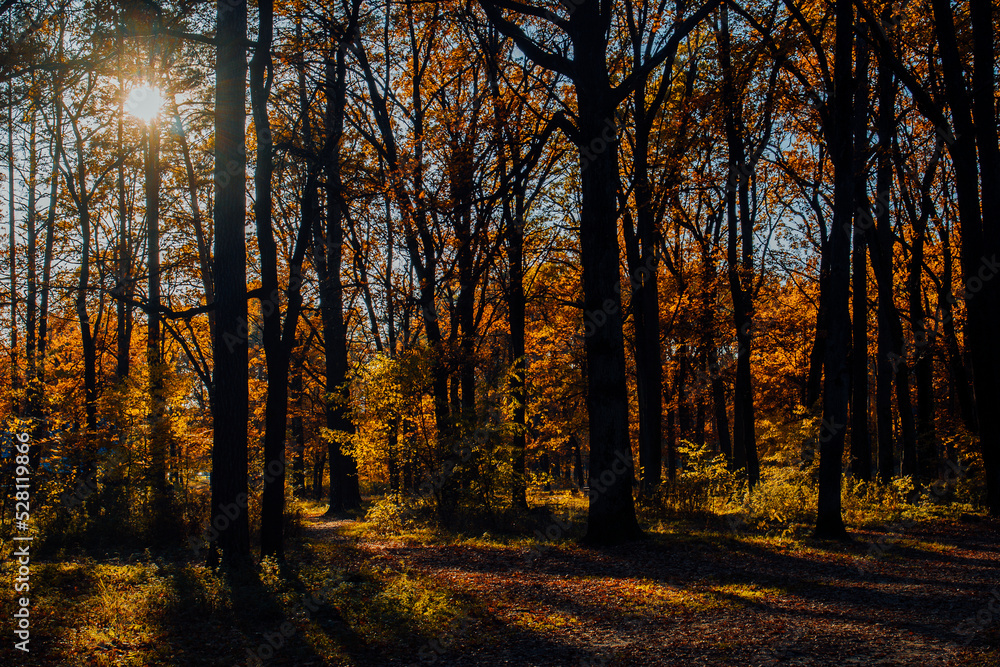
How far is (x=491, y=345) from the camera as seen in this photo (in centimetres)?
2006

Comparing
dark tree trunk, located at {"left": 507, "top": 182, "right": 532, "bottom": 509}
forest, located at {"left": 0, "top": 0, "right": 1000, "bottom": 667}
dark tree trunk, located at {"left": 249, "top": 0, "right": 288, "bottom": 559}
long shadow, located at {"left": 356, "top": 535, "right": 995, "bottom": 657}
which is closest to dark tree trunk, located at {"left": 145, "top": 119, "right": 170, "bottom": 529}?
forest, located at {"left": 0, "top": 0, "right": 1000, "bottom": 667}

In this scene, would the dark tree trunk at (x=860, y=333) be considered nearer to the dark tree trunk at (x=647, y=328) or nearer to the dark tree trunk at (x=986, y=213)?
the dark tree trunk at (x=986, y=213)

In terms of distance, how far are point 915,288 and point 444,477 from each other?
42.6 ft

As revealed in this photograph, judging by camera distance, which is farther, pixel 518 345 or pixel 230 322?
pixel 518 345

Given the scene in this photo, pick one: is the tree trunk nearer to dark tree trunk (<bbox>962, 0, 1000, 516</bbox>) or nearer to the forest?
the forest

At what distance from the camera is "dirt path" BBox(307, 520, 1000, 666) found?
17.3ft

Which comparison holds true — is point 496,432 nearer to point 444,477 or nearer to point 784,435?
point 444,477

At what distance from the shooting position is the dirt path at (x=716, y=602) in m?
5.26

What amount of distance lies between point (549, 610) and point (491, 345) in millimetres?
13722

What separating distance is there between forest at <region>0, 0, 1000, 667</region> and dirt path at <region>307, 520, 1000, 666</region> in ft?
0.20

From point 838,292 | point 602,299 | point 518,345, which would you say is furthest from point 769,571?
point 518,345

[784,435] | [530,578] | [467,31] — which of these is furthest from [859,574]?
[467,31]

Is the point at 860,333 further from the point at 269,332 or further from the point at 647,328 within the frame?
the point at 269,332

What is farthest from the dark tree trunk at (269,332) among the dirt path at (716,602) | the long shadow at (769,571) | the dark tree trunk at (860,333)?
the dark tree trunk at (860,333)
